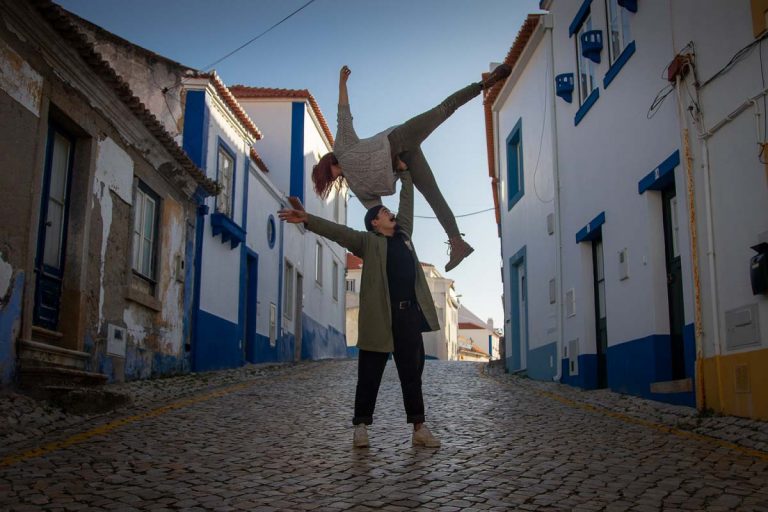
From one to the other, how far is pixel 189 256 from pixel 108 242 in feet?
12.8

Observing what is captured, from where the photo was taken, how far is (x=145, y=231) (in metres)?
12.9

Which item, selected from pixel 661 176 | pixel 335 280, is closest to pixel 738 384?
pixel 661 176

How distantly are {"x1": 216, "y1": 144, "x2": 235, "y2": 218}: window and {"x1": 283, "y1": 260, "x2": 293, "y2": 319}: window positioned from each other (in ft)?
18.4

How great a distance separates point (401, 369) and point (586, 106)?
722cm

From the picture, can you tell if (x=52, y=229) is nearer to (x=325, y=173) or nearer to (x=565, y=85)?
(x=325, y=173)

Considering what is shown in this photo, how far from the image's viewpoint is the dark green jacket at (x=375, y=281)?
5766 mm

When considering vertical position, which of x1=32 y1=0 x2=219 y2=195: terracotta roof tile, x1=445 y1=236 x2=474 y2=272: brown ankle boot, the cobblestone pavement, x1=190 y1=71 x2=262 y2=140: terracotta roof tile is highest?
x1=190 y1=71 x2=262 y2=140: terracotta roof tile

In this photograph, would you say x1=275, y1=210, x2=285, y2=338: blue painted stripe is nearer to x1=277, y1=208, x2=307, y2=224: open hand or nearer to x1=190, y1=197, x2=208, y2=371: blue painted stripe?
x1=190, y1=197, x2=208, y2=371: blue painted stripe

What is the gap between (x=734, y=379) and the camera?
23.4ft

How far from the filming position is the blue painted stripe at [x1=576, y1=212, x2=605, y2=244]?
11062 millimetres

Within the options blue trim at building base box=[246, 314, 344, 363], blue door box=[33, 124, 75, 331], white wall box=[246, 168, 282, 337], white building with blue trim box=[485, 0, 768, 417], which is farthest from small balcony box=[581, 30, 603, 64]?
blue trim at building base box=[246, 314, 344, 363]

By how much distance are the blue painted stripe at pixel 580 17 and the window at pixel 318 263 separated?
16.2m

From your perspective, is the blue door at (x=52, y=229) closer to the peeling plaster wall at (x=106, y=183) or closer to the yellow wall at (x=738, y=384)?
the peeling plaster wall at (x=106, y=183)

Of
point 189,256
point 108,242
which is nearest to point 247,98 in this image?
point 189,256
